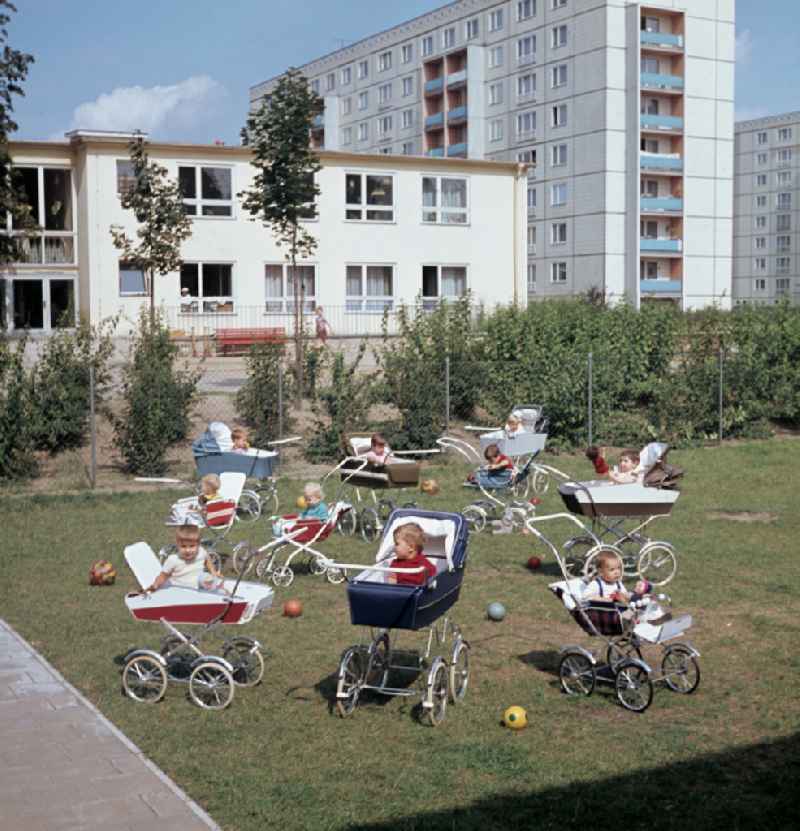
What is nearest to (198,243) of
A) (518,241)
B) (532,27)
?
(518,241)

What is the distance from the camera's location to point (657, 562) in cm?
1211

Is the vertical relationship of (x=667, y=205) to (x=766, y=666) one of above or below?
above

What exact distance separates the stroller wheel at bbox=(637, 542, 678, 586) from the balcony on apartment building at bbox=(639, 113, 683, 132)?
56365mm

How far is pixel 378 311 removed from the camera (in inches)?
1667

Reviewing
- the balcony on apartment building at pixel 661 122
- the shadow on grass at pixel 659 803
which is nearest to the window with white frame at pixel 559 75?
the balcony on apartment building at pixel 661 122

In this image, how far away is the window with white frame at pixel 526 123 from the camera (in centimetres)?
7056

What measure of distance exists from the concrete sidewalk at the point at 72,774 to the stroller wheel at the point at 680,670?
3575 mm

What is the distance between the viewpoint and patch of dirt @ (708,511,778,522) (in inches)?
616

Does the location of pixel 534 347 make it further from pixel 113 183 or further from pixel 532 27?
pixel 532 27

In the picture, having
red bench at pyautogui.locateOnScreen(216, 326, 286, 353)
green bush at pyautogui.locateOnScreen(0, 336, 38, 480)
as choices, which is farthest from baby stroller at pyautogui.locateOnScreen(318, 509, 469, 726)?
red bench at pyautogui.locateOnScreen(216, 326, 286, 353)

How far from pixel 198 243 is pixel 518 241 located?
471 inches

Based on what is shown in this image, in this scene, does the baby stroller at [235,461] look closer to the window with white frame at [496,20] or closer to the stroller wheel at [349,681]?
the stroller wheel at [349,681]

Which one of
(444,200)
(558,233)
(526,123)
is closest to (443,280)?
(444,200)

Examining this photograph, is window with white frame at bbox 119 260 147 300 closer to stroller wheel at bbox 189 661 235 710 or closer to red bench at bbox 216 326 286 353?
red bench at bbox 216 326 286 353
